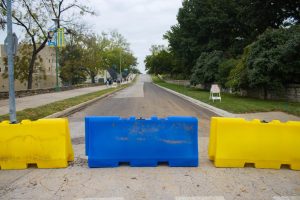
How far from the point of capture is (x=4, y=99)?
23672 mm

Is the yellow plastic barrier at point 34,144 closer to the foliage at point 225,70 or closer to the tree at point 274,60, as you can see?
the tree at point 274,60

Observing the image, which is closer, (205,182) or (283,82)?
(205,182)

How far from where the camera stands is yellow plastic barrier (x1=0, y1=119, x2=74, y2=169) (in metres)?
6.74

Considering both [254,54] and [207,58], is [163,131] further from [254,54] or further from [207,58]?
[207,58]

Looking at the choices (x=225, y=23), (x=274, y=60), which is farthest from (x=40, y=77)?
(x=274, y=60)

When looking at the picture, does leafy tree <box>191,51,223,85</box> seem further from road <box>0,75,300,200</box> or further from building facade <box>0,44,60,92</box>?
road <box>0,75,300,200</box>

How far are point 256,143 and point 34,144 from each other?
168 inches

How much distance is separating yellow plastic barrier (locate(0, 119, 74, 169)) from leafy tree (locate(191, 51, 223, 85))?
32.7 metres

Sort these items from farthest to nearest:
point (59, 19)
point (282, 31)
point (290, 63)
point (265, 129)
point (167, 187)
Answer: point (59, 19)
point (282, 31)
point (290, 63)
point (265, 129)
point (167, 187)

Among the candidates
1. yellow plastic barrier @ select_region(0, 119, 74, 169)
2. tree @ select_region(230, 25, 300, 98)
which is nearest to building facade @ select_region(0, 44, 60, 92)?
tree @ select_region(230, 25, 300, 98)

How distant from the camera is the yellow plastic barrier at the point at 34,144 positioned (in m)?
6.74

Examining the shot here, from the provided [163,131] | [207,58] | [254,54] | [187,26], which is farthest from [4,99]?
[187,26]

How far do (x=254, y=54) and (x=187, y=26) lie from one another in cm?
2460

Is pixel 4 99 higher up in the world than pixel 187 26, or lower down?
lower down
